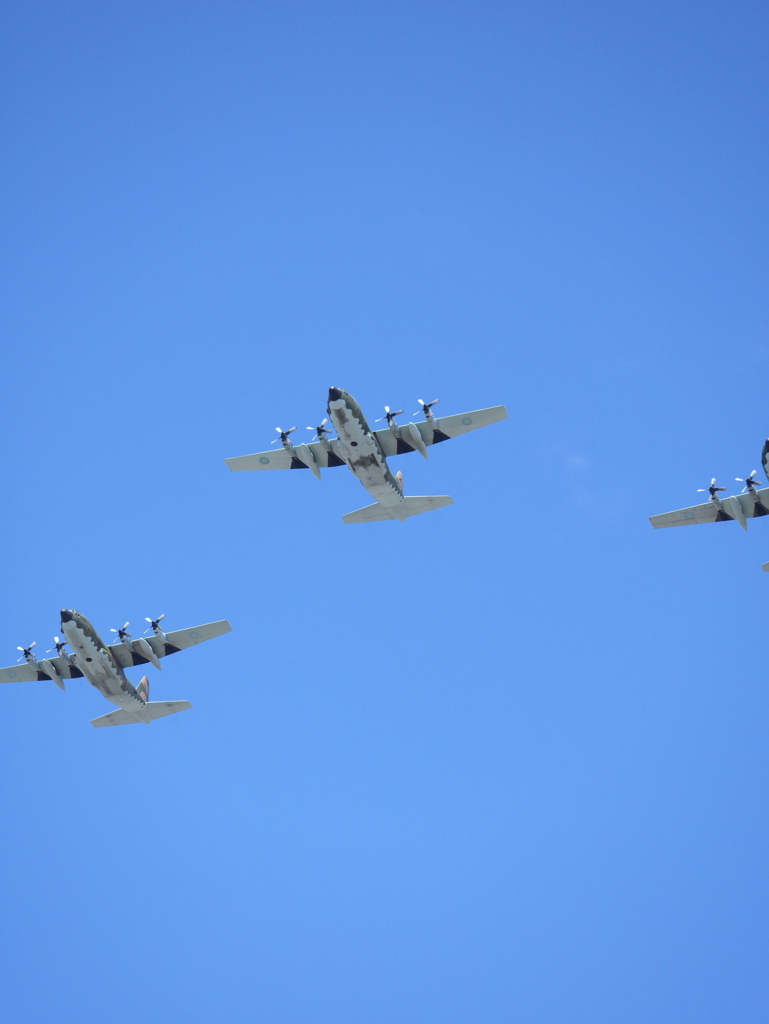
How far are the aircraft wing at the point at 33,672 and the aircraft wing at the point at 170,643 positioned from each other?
106 inches

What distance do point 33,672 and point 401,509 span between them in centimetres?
2483

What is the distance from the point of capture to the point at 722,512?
191ft

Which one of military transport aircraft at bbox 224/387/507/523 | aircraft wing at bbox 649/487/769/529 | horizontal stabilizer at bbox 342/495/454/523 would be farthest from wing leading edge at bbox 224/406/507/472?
aircraft wing at bbox 649/487/769/529

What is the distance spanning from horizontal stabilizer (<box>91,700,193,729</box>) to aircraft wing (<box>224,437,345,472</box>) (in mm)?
14820

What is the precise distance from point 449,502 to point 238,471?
1323 cm

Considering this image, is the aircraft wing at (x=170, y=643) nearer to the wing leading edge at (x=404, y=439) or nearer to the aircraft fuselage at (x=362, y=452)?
the wing leading edge at (x=404, y=439)

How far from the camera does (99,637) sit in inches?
2158

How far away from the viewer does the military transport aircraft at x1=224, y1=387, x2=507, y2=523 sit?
52719mm

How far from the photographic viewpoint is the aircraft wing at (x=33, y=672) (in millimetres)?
57125

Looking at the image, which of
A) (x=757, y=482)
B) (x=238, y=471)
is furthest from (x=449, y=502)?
(x=757, y=482)

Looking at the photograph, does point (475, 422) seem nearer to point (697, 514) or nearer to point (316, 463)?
point (316, 463)

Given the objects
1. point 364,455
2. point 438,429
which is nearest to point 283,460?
point 364,455

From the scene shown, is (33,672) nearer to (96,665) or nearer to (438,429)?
(96,665)

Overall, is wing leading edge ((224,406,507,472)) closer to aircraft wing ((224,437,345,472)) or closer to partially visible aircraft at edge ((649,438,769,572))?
aircraft wing ((224,437,345,472))
